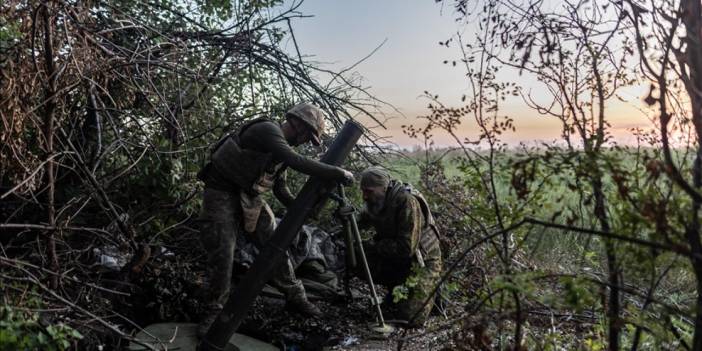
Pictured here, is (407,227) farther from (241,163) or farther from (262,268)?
(241,163)

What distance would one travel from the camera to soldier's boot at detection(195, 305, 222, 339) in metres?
4.82

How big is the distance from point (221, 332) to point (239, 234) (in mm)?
1469

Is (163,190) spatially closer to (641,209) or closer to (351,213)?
(351,213)

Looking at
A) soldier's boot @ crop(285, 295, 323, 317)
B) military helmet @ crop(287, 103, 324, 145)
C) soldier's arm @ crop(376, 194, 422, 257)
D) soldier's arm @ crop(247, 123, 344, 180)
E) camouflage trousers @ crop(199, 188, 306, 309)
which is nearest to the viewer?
soldier's arm @ crop(247, 123, 344, 180)

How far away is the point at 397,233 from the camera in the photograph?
5586 mm

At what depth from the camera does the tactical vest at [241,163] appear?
15.8 feet

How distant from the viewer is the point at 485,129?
3.34 m

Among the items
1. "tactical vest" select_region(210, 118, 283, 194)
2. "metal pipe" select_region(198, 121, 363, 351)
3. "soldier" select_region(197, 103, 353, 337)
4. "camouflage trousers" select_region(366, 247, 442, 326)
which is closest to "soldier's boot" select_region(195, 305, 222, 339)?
"soldier" select_region(197, 103, 353, 337)

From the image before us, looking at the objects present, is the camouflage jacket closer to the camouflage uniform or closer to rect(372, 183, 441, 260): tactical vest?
rect(372, 183, 441, 260): tactical vest

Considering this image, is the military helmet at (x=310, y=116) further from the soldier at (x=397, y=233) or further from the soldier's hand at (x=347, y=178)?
the soldier at (x=397, y=233)

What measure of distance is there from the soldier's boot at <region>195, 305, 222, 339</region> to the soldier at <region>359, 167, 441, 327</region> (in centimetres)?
168

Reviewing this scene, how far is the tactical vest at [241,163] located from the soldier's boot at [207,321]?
102 centimetres

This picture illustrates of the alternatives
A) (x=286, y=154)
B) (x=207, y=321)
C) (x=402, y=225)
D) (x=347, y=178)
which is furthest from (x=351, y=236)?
(x=207, y=321)

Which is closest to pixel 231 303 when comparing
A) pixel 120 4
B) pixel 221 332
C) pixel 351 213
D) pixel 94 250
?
pixel 221 332
